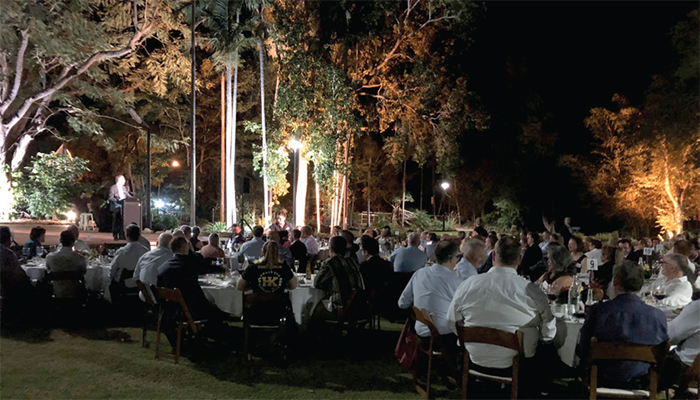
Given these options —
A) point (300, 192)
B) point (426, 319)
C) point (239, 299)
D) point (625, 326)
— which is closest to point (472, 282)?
point (426, 319)

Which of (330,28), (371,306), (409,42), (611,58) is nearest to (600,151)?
(611,58)

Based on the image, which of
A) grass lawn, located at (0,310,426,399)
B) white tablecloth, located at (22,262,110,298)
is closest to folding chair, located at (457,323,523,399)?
grass lawn, located at (0,310,426,399)

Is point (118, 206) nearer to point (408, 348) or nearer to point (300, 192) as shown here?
point (300, 192)

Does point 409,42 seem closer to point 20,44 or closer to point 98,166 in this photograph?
point 20,44

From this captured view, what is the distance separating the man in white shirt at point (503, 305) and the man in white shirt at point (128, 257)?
180 inches

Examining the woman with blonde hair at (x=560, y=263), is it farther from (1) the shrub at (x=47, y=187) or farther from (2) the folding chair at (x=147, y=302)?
(1) the shrub at (x=47, y=187)

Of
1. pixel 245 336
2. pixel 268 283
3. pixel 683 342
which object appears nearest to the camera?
pixel 683 342

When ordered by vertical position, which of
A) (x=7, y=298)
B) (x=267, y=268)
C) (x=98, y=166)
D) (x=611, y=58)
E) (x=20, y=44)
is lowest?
(x=7, y=298)

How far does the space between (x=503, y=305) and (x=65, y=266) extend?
208 inches

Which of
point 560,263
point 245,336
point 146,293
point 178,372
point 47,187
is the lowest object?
point 178,372

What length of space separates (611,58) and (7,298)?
2806 cm

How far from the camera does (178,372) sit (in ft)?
17.5

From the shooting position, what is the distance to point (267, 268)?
5.32 m

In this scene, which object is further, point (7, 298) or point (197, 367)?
point (7, 298)
